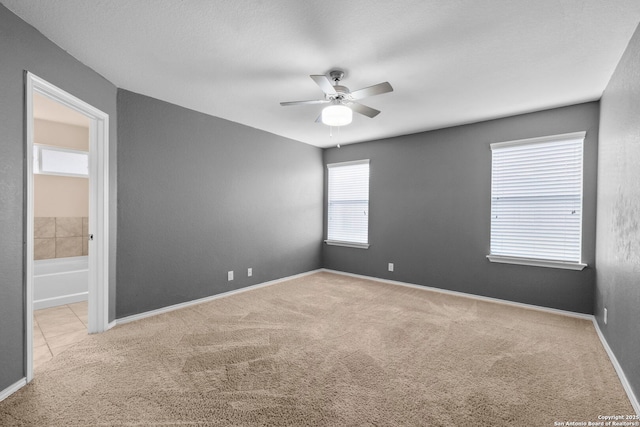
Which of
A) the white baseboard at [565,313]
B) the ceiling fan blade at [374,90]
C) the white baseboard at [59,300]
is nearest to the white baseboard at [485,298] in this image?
the white baseboard at [565,313]

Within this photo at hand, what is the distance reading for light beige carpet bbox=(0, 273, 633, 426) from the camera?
172 centimetres

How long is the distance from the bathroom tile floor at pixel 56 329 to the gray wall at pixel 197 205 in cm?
47

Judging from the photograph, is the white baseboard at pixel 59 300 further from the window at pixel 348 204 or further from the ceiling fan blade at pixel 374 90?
the ceiling fan blade at pixel 374 90

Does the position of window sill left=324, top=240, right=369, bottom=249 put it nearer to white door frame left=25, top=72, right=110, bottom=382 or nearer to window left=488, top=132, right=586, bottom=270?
window left=488, top=132, right=586, bottom=270

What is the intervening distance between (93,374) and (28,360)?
415mm

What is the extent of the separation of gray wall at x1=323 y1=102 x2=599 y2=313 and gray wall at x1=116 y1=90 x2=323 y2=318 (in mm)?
1459

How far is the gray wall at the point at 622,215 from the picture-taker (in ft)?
6.33

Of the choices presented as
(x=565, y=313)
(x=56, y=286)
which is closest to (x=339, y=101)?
(x=565, y=313)

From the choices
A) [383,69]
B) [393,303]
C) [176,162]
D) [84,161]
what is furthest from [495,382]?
[84,161]

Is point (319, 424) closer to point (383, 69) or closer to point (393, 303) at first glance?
point (393, 303)

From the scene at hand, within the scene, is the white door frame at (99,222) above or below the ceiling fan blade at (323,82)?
below

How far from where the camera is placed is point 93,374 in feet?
6.98

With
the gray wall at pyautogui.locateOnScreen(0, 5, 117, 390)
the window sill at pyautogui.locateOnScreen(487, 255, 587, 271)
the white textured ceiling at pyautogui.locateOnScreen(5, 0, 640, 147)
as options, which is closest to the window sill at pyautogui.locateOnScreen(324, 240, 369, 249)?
the window sill at pyautogui.locateOnScreen(487, 255, 587, 271)

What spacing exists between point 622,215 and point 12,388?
4.53m
